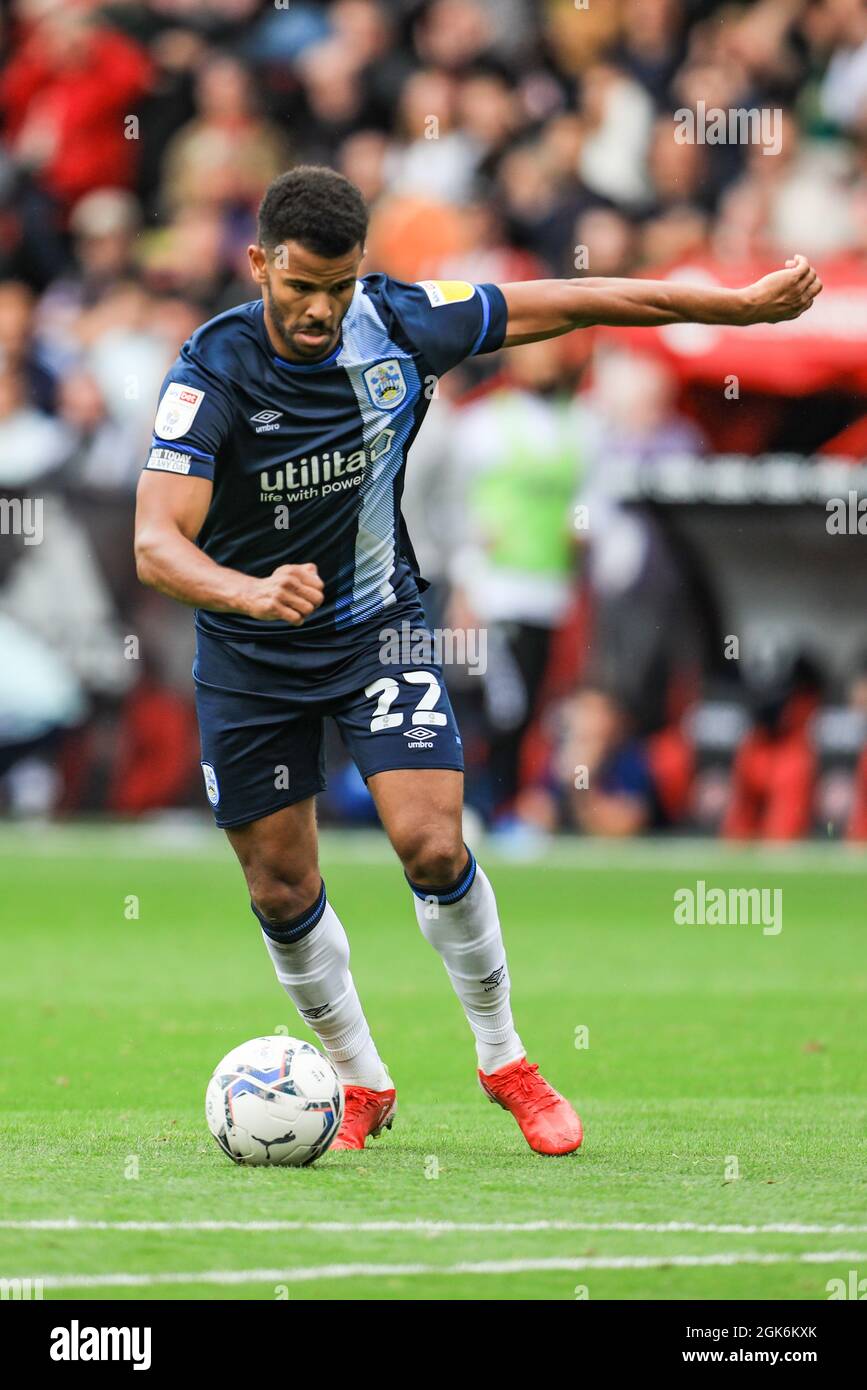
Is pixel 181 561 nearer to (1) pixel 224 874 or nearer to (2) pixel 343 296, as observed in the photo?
(2) pixel 343 296

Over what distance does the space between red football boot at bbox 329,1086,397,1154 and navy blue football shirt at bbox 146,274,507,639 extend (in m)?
1.36

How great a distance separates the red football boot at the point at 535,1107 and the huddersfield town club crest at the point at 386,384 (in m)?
1.91

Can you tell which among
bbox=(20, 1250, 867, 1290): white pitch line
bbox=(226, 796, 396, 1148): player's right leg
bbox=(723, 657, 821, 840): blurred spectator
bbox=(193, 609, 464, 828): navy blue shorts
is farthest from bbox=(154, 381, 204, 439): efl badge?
bbox=(723, 657, 821, 840): blurred spectator

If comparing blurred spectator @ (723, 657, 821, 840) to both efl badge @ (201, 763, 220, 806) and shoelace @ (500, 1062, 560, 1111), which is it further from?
efl badge @ (201, 763, 220, 806)

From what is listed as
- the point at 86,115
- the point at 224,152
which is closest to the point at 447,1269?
the point at 224,152

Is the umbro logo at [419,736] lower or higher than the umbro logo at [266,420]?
lower

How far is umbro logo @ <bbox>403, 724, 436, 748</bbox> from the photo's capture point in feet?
21.3

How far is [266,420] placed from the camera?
6.42 meters

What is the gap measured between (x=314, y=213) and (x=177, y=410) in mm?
643

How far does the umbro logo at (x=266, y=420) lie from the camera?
6.41 metres

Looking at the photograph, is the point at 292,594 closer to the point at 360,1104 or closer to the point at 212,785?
the point at 212,785
